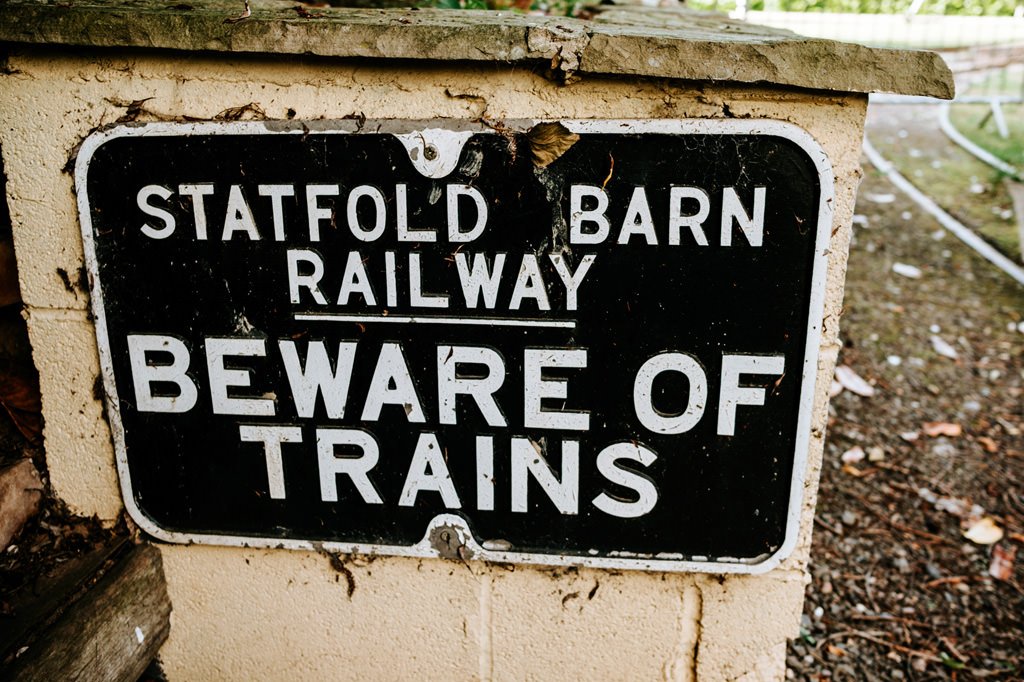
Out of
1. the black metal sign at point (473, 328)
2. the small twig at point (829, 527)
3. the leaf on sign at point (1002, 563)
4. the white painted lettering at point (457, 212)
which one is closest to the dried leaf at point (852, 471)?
the small twig at point (829, 527)

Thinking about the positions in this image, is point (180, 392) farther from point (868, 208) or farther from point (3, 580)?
point (868, 208)

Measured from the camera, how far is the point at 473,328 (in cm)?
121

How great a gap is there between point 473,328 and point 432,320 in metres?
0.07

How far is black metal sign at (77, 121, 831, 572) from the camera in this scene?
1154mm

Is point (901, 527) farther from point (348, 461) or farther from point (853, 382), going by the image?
point (348, 461)

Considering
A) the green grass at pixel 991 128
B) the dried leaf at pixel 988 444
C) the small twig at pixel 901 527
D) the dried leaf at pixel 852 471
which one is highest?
the green grass at pixel 991 128

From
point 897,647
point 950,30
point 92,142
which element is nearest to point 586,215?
point 92,142

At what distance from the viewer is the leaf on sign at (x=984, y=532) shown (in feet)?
7.79

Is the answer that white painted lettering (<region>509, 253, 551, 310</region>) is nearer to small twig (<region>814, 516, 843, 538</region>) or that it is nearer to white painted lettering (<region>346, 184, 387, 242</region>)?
white painted lettering (<region>346, 184, 387, 242</region>)

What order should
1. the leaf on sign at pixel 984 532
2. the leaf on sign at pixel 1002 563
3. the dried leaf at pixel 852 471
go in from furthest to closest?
the dried leaf at pixel 852 471 < the leaf on sign at pixel 984 532 < the leaf on sign at pixel 1002 563

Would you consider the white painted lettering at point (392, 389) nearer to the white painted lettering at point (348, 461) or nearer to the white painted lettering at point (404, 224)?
the white painted lettering at point (348, 461)

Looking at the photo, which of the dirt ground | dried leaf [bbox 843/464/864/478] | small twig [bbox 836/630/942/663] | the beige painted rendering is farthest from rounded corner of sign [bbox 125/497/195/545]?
dried leaf [bbox 843/464/864/478]

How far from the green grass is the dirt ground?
222 cm

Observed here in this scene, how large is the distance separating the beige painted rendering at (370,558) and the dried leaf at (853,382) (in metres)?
2.10
